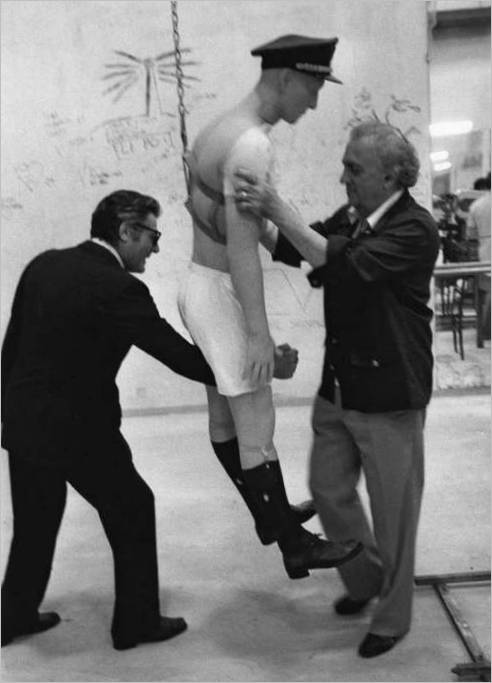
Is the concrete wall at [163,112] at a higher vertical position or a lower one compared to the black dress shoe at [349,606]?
higher

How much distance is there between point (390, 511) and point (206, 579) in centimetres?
94

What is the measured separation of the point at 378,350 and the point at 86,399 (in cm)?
88

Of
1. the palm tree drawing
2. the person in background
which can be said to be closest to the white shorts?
the palm tree drawing

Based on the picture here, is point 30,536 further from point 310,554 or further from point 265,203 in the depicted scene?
point 265,203

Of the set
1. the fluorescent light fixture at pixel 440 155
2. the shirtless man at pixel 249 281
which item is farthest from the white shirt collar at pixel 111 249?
the fluorescent light fixture at pixel 440 155

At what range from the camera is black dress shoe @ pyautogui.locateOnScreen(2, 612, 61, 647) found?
8.80ft

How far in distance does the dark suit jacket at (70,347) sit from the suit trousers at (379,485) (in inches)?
25.9

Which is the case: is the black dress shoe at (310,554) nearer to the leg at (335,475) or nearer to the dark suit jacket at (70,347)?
the leg at (335,475)

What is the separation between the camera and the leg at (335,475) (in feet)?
8.62

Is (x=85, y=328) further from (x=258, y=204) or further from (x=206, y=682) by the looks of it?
(x=206, y=682)

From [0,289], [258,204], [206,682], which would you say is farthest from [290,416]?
[258,204]

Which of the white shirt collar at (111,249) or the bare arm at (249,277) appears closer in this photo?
the bare arm at (249,277)

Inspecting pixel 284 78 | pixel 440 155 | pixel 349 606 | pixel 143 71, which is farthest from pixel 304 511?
pixel 440 155

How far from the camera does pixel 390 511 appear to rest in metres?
2.48
